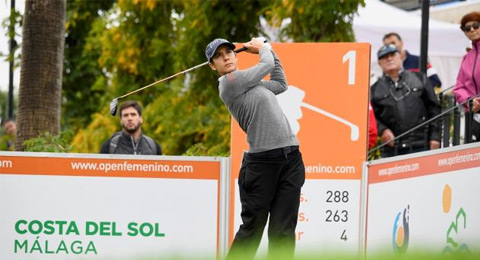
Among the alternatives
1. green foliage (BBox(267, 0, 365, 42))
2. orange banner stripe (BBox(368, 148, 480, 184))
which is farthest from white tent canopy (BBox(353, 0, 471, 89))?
orange banner stripe (BBox(368, 148, 480, 184))

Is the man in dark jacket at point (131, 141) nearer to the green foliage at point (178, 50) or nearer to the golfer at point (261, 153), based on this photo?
the golfer at point (261, 153)

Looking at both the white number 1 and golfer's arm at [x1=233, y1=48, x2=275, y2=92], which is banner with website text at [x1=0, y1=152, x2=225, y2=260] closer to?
golfer's arm at [x1=233, y1=48, x2=275, y2=92]

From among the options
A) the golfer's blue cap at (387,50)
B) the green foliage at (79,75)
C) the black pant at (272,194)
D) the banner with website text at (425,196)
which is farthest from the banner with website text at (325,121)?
the green foliage at (79,75)

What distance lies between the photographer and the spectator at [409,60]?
11703 millimetres

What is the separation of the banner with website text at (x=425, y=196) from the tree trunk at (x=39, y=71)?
559 cm

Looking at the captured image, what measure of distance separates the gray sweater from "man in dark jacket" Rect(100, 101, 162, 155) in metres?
3.13

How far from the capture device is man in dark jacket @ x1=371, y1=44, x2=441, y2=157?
34.5 ft

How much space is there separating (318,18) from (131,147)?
183 inches

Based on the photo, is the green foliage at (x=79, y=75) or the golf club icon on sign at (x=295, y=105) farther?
the green foliage at (x=79, y=75)

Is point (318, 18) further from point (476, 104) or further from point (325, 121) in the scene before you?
point (325, 121)

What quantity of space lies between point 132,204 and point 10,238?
3.06 feet

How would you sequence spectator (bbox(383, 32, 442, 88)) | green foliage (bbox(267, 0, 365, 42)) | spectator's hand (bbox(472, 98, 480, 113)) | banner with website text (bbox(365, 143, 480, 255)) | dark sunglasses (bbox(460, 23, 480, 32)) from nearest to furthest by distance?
banner with website text (bbox(365, 143, 480, 255))
dark sunglasses (bbox(460, 23, 480, 32))
spectator's hand (bbox(472, 98, 480, 113))
spectator (bbox(383, 32, 442, 88))
green foliage (bbox(267, 0, 365, 42))

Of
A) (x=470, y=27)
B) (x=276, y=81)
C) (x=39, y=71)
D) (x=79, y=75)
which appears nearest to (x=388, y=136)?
(x=470, y=27)

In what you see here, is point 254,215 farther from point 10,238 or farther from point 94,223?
point 10,238
